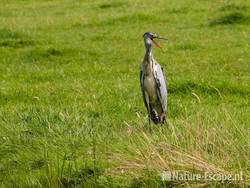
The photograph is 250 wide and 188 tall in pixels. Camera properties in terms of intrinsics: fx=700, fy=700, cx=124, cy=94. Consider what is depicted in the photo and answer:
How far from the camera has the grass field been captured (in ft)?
20.6

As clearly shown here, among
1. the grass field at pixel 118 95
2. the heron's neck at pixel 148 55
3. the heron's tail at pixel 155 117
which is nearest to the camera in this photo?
the grass field at pixel 118 95

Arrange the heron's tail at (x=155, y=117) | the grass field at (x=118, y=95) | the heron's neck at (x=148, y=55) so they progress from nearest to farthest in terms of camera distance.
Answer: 1. the grass field at (x=118, y=95)
2. the heron's neck at (x=148, y=55)
3. the heron's tail at (x=155, y=117)

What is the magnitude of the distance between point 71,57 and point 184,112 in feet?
20.3

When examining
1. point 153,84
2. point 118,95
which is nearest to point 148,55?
point 153,84

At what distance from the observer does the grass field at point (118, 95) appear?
6.27 metres

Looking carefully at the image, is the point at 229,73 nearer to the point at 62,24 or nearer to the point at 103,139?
the point at 103,139

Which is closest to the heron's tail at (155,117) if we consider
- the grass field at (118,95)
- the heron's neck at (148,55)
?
the grass field at (118,95)

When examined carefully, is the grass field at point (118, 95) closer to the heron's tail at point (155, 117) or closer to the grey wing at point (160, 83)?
the heron's tail at point (155, 117)

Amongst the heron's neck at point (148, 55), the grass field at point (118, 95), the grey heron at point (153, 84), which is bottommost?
the grass field at point (118, 95)

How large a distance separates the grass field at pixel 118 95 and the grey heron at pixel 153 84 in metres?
0.18

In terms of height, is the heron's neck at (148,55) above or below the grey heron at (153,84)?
above

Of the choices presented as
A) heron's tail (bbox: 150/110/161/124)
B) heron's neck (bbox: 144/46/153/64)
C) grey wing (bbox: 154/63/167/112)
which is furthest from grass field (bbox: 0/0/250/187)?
heron's neck (bbox: 144/46/153/64)

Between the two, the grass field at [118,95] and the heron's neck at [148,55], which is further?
the heron's neck at [148,55]

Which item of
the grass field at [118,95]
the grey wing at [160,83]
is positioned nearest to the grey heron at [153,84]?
the grey wing at [160,83]
